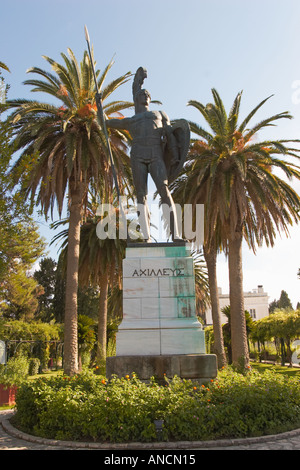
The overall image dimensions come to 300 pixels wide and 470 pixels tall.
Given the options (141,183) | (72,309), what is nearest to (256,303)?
(72,309)

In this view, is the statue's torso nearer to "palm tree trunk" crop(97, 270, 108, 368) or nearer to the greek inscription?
the greek inscription

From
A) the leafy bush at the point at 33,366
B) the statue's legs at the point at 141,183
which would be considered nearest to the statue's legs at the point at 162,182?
the statue's legs at the point at 141,183

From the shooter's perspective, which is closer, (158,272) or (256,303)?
(158,272)

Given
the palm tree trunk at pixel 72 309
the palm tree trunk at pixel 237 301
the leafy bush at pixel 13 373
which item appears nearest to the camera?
the leafy bush at pixel 13 373

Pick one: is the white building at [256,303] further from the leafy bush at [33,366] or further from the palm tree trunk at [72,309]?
the palm tree trunk at [72,309]

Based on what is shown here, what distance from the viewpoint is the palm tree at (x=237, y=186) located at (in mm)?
14906

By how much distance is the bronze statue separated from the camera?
27.3 feet

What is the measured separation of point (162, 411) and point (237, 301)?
10487 millimetres

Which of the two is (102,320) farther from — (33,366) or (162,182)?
(162,182)

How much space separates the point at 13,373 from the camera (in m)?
11.2

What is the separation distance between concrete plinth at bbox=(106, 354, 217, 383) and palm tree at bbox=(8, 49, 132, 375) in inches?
273

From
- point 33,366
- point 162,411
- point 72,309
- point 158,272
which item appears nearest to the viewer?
point 162,411

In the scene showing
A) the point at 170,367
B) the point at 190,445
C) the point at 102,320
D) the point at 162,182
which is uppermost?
the point at 162,182

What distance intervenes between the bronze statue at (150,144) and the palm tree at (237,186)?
6022 millimetres
